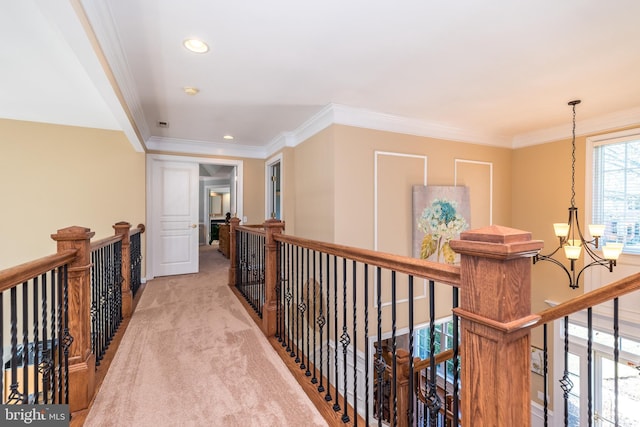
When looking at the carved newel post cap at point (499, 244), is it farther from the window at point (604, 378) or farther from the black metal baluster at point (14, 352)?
the window at point (604, 378)

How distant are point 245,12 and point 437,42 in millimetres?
1376

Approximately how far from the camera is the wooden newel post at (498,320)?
80 centimetres

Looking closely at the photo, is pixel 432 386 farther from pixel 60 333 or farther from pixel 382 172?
pixel 382 172

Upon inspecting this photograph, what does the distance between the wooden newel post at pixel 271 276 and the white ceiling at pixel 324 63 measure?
1.38 m

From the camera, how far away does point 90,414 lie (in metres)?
1.58

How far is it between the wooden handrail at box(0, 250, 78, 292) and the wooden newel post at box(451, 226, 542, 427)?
4.93 ft

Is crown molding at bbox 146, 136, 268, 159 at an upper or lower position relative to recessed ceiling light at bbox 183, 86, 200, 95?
lower

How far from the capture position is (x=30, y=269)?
45.8 inches

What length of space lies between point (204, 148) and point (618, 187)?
597 cm

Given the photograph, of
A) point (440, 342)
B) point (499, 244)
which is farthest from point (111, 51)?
point (440, 342)

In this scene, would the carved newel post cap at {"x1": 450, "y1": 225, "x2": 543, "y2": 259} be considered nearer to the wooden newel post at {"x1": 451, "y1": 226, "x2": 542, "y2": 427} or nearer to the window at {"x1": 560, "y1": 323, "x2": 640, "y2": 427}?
the wooden newel post at {"x1": 451, "y1": 226, "x2": 542, "y2": 427}

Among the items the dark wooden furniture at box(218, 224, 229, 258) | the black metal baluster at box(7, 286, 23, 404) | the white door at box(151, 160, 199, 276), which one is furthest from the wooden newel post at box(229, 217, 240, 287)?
the dark wooden furniture at box(218, 224, 229, 258)

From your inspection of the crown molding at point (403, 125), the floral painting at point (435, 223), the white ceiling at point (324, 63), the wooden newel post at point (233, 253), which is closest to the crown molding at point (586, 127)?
the white ceiling at point (324, 63)

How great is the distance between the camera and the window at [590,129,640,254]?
3.57 metres
